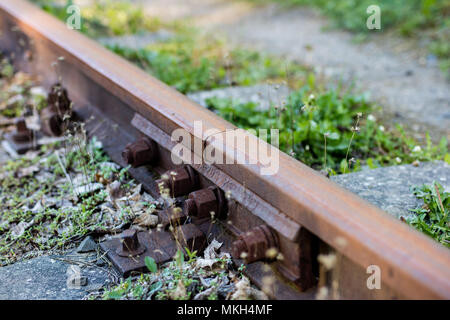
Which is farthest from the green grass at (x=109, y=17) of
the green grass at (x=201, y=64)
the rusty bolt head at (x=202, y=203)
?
the rusty bolt head at (x=202, y=203)

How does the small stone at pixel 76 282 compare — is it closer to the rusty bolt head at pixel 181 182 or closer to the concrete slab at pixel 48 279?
the concrete slab at pixel 48 279

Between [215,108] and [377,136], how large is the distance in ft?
3.82

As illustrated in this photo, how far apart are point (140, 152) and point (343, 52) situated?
3.80 meters

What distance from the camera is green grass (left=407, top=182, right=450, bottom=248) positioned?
2.65 metres

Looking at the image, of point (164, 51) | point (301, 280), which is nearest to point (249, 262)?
point (301, 280)

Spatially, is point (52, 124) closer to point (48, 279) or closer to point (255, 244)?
point (48, 279)

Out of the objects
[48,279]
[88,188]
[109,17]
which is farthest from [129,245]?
[109,17]

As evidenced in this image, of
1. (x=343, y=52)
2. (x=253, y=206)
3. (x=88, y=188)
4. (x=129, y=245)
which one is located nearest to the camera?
(x=253, y=206)

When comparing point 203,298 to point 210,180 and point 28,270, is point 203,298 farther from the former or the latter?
point 28,270

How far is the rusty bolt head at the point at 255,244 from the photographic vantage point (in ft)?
7.41

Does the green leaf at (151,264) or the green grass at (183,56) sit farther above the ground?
the green grass at (183,56)

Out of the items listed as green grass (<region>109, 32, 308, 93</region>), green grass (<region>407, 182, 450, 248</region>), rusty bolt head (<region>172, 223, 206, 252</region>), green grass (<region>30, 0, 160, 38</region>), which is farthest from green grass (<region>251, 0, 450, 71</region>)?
rusty bolt head (<region>172, 223, 206, 252</region>)

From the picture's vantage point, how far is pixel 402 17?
7.10m

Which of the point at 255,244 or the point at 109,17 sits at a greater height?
the point at 109,17
